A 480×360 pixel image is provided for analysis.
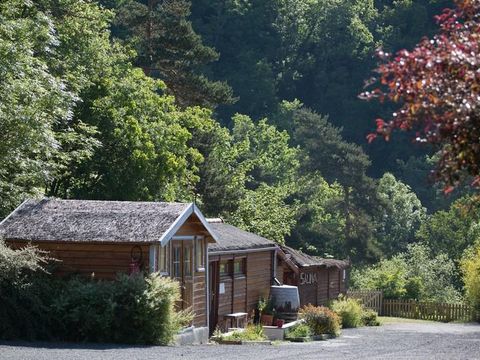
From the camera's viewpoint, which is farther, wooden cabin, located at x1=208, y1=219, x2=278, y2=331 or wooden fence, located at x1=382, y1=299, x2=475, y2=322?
wooden fence, located at x1=382, y1=299, x2=475, y2=322

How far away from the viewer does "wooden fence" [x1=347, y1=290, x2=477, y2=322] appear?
55.5 m

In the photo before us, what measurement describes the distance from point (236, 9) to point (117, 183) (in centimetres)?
7906

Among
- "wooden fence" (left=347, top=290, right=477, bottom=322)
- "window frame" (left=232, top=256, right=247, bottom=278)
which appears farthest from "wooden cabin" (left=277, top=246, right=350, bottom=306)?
"wooden fence" (left=347, top=290, right=477, bottom=322)

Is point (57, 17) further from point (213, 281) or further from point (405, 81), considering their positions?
point (405, 81)

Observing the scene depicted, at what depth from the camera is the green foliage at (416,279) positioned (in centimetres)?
6231

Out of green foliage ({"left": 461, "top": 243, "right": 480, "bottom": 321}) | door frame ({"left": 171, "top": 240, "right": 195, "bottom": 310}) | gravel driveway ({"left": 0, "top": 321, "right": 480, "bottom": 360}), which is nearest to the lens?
gravel driveway ({"left": 0, "top": 321, "right": 480, "bottom": 360})

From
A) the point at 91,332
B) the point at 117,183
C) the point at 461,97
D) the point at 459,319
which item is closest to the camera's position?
the point at 461,97

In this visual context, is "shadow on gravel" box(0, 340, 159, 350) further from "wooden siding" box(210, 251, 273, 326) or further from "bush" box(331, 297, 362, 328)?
"bush" box(331, 297, 362, 328)

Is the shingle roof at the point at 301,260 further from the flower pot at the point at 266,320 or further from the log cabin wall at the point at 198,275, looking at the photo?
the log cabin wall at the point at 198,275

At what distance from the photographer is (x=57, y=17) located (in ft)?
147

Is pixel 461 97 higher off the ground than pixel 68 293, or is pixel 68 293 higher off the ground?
pixel 461 97

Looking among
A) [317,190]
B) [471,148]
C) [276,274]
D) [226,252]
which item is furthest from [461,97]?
[317,190]

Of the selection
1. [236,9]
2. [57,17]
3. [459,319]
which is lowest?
[459,319]

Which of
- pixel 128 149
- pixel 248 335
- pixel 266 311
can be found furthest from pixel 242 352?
pixel 128 149
